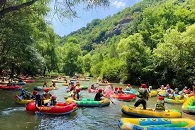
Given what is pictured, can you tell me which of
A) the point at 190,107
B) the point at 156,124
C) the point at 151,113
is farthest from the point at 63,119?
the point at 190,107

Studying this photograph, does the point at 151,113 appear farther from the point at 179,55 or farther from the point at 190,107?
the point at 179,55

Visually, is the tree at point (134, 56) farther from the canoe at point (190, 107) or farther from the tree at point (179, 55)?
the canoe at point (190, 107)

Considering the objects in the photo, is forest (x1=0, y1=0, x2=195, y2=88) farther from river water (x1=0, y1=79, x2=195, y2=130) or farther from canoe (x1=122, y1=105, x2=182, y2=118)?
canoe (x1=122, y1=105, x2=182, y2=118)

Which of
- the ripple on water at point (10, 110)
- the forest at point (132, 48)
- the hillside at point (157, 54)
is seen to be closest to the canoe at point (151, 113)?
the ripple on water at point (10, 110)

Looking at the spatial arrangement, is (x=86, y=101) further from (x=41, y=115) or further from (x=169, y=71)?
(x=169, y=71)

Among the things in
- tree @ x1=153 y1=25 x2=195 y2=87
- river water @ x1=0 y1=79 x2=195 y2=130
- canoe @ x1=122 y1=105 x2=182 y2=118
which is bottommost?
river water @ x1=0 y1=79 x2=195 y2=130

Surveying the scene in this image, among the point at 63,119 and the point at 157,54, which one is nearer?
the point at 63,119

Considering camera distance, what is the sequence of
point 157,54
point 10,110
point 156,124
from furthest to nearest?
point 157,54
point 10,110
point 156,124

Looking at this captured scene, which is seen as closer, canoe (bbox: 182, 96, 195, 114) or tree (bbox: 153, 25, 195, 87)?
canoe (bbox: 182, 96, 195, 114)

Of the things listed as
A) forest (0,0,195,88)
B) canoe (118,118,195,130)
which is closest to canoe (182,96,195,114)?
canoe (118,118,195,130)

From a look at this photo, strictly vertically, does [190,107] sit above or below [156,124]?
above

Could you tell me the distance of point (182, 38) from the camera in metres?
33.0

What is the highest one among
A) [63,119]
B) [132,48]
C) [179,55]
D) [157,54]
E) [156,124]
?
[132,48]

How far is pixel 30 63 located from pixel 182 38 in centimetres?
1777
